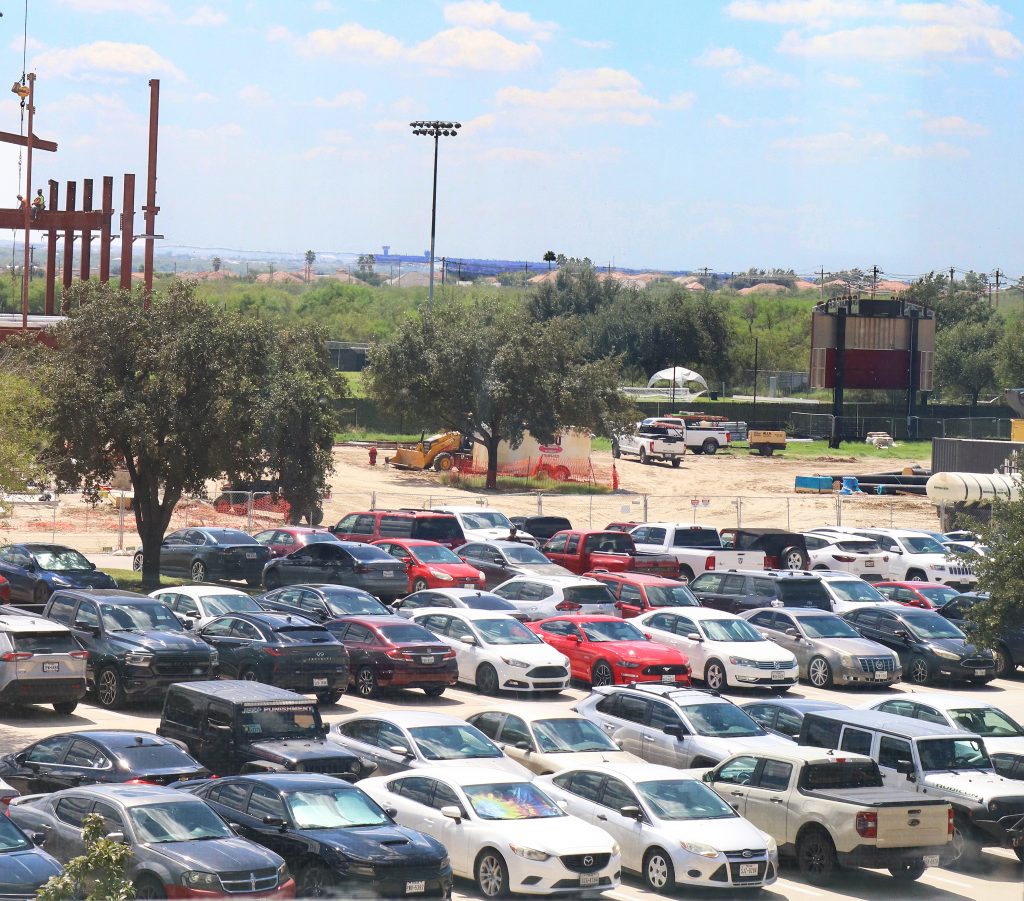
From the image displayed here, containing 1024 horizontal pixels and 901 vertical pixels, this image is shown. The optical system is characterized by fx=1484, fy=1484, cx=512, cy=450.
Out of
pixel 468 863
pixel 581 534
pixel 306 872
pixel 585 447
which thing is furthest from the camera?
pixel 585 447

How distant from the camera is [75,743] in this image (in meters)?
14.8

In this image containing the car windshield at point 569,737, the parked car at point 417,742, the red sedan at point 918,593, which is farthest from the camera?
the red sedan at point 918,593

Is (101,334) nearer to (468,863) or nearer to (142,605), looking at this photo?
(142,605)

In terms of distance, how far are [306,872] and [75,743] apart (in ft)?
11.9

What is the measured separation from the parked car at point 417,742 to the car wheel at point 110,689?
5.44 meters

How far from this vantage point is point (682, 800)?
14.4 m

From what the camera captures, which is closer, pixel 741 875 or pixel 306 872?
pixel 306 872

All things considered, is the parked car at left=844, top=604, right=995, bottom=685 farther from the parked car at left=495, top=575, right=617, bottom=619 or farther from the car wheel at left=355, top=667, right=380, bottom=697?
the car wheel at left=355, top=667, right=380, bottom=697

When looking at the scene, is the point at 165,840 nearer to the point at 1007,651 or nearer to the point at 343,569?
the point at 343,569

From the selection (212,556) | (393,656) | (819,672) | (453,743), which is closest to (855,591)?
(819,672)

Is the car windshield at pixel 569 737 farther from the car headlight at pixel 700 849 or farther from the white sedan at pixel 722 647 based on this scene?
the white sedan at pixel 722 647

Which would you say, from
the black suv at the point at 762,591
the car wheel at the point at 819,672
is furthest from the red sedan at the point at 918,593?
the car wheel at the point at 819,672

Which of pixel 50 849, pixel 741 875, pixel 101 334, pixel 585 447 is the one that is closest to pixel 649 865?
pixel 741 875

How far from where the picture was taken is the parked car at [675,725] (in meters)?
17.2
